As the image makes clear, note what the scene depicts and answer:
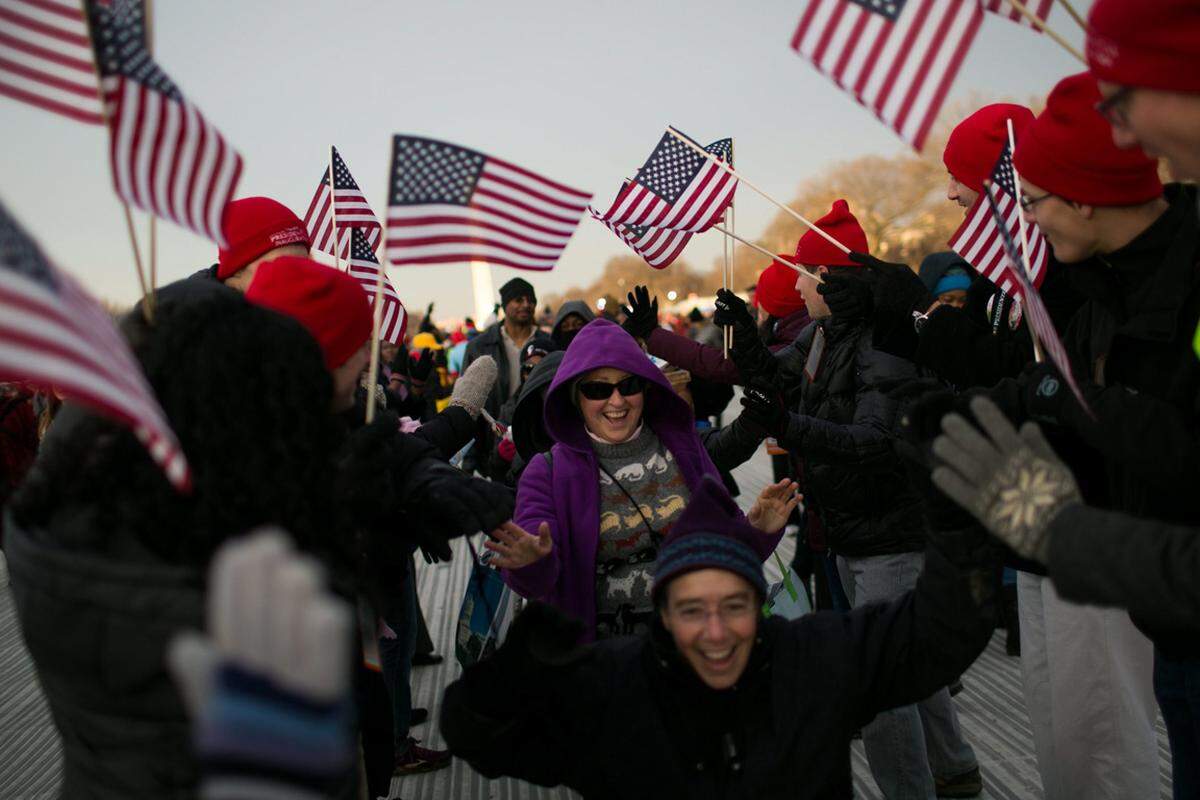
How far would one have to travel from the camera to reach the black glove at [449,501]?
2.70 metres

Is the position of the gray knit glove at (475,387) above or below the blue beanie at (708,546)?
above

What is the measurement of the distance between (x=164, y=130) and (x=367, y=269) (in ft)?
10.1

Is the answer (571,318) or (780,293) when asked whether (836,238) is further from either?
(571,318)

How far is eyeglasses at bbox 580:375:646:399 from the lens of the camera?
3777mm

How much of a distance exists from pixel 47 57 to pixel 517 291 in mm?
6782

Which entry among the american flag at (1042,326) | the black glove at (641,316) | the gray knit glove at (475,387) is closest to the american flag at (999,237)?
the american flag at (1042,326)

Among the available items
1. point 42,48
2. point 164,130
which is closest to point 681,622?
point 164,130

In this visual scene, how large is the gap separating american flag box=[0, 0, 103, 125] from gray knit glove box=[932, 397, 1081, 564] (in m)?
1.86

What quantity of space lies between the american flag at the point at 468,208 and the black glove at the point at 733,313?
130 cm

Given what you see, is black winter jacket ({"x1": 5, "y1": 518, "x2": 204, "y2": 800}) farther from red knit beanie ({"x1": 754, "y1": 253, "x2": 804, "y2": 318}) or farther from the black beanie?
the black beanie

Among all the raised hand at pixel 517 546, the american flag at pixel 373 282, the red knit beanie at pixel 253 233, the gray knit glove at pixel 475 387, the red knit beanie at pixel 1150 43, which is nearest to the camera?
the red knit beanie at pixel 1150 43

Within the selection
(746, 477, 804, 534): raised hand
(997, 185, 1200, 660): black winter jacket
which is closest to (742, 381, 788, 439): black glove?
(746, 477, 804, 534): raised hand

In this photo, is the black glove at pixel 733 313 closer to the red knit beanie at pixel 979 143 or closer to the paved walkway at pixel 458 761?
the red knit beanie at pixel 979 143

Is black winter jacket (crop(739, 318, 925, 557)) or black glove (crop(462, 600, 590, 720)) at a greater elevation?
black winter jacket (crop(739, 318, 925, 557))
